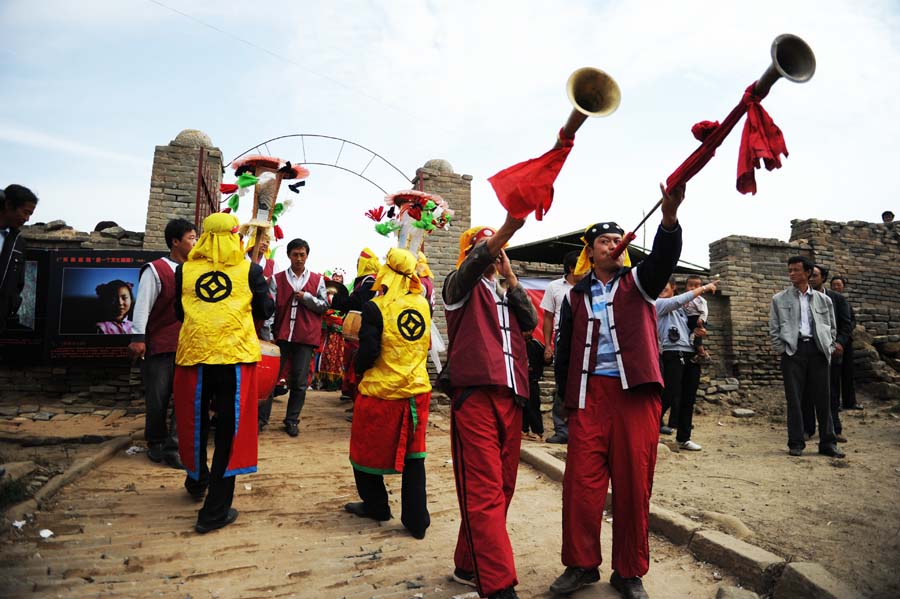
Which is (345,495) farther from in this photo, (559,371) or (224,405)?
(559,371)

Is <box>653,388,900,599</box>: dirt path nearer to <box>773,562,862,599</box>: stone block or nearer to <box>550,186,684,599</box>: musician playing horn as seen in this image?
<box>773,562,862,599</box>: stone block

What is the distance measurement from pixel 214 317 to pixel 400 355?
117 cm

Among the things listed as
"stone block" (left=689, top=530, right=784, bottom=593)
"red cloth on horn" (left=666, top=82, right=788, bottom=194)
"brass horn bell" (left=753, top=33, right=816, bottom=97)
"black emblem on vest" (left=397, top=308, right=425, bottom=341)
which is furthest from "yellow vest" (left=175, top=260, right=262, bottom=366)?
"brass horn bell" (left=753, top=33, right=816, bottom=97)

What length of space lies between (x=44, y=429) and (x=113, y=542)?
12.9 ft

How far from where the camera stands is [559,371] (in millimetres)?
3262

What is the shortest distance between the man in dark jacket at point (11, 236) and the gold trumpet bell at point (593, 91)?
3.78m

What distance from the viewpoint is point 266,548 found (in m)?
3.37

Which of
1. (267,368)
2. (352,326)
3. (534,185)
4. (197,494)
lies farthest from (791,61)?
(197,494)

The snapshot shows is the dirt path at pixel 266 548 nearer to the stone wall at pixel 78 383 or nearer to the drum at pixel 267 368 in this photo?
the drum at pixel 267 368

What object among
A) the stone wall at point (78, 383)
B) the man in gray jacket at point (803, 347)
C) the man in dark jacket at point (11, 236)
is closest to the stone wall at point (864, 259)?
the man in gray jacket at point (803, 347)

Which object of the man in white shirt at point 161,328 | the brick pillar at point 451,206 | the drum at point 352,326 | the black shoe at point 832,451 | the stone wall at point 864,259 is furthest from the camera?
the stone wall at point 864,259

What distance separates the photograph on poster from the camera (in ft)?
23.7

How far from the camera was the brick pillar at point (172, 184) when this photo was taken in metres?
8.02

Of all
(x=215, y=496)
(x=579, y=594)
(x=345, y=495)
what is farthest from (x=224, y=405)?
(x=579, y=594)
